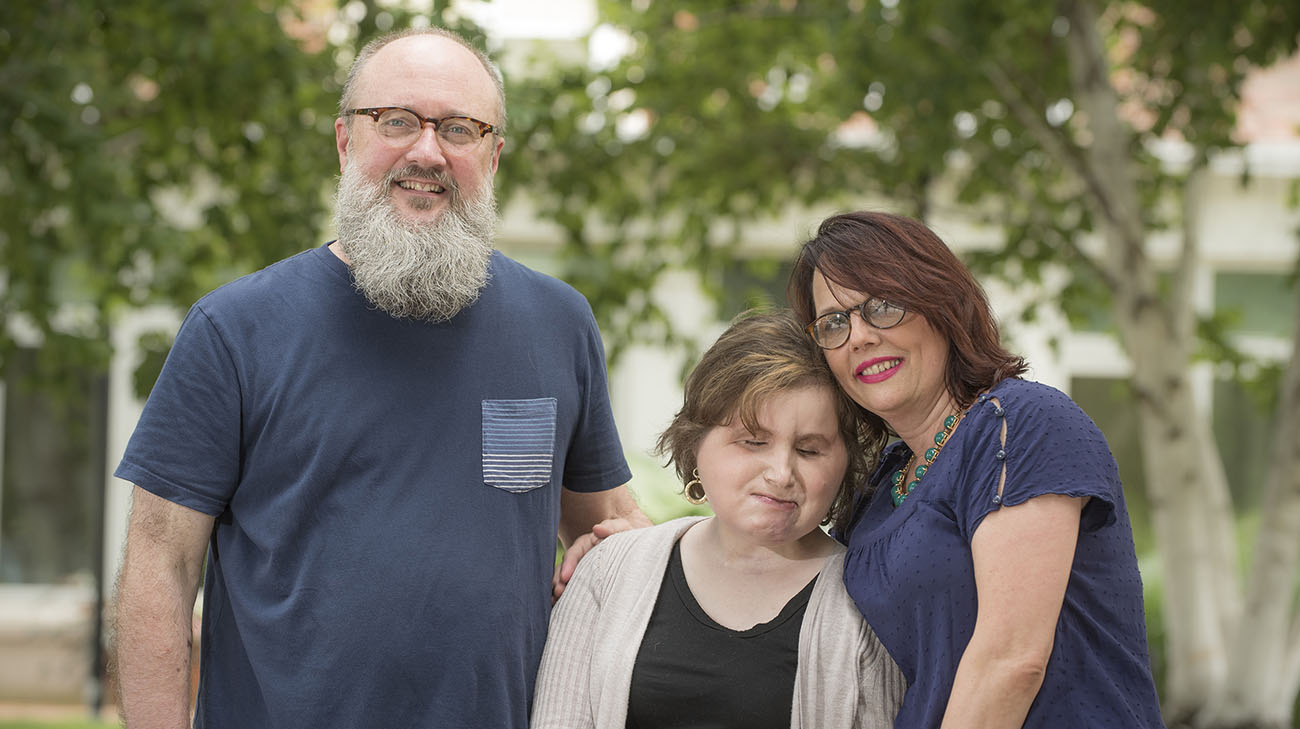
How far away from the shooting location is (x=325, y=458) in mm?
2260

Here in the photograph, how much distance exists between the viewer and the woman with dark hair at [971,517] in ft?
6.47

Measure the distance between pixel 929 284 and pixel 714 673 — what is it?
2.44 feet

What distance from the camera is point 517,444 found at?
2383mm

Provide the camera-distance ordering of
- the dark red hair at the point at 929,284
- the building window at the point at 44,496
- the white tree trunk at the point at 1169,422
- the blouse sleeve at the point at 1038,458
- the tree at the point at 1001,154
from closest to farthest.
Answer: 1. the blouse sleeve at the point at 1038,458
2. the dark red hair at the point at 929,284
3. the tree at the point at 1001,154
4. the white tree trunk at the point at 1169,422
5. the building window at the point at 44,496

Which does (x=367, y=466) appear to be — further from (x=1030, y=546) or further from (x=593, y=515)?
(x=1030, y=546)

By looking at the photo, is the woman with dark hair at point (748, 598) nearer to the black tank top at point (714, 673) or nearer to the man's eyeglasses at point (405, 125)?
the black tank top at point (714, 673)

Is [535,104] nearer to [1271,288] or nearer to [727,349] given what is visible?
[727,349]

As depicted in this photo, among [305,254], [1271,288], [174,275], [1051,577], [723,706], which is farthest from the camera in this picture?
[1271,288]

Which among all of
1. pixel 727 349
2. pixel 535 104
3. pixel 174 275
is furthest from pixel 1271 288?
pixel 727 349

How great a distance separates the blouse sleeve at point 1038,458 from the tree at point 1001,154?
3.48 metres

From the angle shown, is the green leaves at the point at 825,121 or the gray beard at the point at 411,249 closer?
the gray beard at the point at 411,249

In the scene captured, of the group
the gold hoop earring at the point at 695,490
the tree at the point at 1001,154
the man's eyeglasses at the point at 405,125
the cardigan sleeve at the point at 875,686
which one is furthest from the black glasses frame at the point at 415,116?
the tree at the point at 1001,154

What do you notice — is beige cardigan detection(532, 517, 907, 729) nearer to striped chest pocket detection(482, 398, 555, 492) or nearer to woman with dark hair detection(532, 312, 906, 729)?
woman with dark hair detection(532, 312, 906, 729)

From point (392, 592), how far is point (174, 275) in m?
4.10
